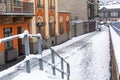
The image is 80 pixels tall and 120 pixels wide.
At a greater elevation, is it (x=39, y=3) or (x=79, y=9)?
(x=39, y=3)

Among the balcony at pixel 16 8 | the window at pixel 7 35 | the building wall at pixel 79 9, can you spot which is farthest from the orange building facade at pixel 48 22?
the building wall at pixel 79 9

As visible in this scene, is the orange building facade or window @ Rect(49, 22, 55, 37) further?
window @ Rect(49, 22, 55, 37)

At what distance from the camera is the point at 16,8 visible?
2034 centimetres

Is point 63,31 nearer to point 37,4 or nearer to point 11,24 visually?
point 37,4

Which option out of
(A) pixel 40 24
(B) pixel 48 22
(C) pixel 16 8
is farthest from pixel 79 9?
(C) pixel 16 8

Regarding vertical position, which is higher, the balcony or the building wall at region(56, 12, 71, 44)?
the balcony

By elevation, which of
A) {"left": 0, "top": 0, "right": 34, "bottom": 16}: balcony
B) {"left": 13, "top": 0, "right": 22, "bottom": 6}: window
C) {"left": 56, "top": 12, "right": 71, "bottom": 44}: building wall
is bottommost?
{"left": 56, "top": 12, "right": 71, "bottom": 44}: building wall

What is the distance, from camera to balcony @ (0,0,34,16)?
1832 centimetres

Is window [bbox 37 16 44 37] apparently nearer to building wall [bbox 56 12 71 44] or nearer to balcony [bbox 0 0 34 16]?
balcony [bbox 0 0 34 16]

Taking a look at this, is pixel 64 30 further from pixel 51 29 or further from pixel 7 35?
pixel 7 35

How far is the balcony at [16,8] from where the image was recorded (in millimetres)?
18316

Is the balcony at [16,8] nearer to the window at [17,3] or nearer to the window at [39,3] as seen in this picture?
the window at [17,3]

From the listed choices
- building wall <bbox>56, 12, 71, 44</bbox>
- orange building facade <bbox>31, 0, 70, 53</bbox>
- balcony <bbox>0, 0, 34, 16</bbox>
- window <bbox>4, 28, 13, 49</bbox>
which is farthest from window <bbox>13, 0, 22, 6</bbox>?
building wall <bbox>56, 12, 71, 44</bbox>

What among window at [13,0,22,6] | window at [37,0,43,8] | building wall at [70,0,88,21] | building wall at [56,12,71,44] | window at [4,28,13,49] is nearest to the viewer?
window at [4,28,13,49]
